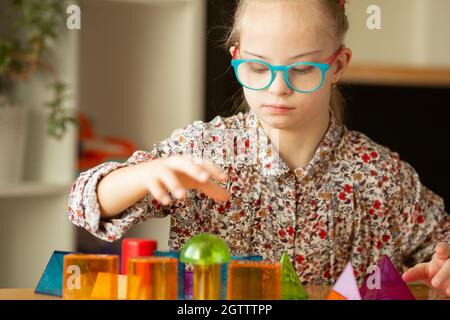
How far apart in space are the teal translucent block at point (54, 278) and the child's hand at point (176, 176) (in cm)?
11

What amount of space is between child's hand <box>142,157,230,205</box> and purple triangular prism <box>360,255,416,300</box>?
0.17m

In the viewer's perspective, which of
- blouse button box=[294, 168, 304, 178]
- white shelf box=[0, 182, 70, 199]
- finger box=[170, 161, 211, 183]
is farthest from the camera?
white shelf box=[0, 182, 70, 199]

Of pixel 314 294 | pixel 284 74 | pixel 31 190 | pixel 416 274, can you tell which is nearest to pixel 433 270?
pixel 416 274

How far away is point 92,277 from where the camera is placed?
0.58m

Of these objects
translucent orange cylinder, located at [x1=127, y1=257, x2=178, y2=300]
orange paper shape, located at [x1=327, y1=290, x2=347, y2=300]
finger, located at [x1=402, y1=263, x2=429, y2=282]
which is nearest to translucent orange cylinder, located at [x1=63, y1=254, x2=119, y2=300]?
translucent orange cylinder, located at [x1=127, y1=257, x2=178, y2=300]

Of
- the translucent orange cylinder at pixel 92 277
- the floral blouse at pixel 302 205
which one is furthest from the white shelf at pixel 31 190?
the translucent orange cylinder at pixel 92 277

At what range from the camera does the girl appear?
642mm

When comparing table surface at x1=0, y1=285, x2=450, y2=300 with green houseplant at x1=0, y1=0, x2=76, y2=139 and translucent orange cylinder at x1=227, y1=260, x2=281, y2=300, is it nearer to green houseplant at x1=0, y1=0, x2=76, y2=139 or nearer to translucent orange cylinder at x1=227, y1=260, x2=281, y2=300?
translucent orange cylinder at x1=227, y1=260, x2=281, y2=300

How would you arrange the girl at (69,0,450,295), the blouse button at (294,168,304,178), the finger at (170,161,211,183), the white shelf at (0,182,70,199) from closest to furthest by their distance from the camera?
the finger at (170,161,211,183), the girl at (69,0,450,295), the blouse button at (294,168,304,178), the white shelf at (0,182,70,199)

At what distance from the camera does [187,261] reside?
0.57 m

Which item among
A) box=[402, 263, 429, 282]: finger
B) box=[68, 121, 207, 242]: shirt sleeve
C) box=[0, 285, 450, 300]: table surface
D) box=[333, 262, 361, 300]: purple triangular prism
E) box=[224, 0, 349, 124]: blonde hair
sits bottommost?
A: box=[0, 285, 450, 300]: table surface

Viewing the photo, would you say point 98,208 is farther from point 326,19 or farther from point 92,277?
point 326,19
